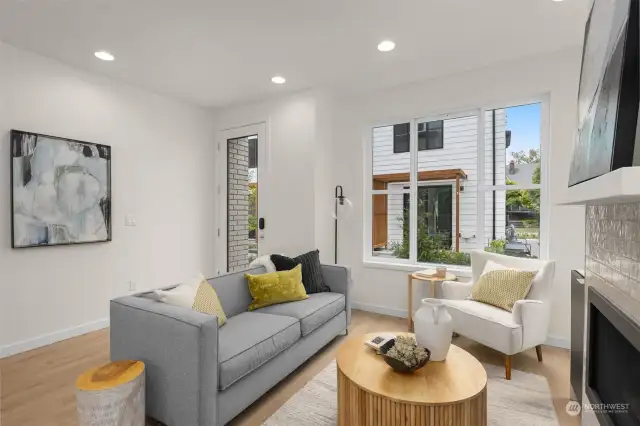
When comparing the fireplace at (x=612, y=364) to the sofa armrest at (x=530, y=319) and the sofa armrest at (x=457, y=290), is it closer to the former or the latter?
the sofa armrest at (x=530, y=319)

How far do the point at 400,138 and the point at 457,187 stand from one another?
2.97ft

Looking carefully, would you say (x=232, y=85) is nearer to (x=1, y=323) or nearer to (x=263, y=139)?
(x=263, y=139)

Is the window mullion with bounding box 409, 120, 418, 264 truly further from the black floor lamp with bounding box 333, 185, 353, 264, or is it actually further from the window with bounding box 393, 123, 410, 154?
the black floor lamp with bounding box 333, 185, 353, 264

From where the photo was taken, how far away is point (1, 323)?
2809mm

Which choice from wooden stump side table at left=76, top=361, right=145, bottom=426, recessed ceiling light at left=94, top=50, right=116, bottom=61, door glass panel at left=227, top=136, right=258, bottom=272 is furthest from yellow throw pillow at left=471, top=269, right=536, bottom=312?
recessed ceiling light at left=94, top=50, right=116, bottom=61

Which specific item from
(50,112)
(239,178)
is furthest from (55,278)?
(239,178)

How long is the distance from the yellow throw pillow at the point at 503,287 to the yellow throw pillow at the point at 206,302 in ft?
7.03

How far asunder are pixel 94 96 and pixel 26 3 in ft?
3.84

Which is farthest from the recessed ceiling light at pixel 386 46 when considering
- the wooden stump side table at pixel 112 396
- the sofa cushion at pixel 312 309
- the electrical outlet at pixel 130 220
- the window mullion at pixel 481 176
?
the electrical outlet at pixel 130 220

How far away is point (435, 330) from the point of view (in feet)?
5.92

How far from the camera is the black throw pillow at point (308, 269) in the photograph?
10.7 ft

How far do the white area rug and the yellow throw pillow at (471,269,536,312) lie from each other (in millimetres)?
544

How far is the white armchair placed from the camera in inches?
94.7

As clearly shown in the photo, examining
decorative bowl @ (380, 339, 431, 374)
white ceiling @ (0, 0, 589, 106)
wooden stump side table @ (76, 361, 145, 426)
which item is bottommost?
wooden stump side table @ (76, 361, 145, 426)
